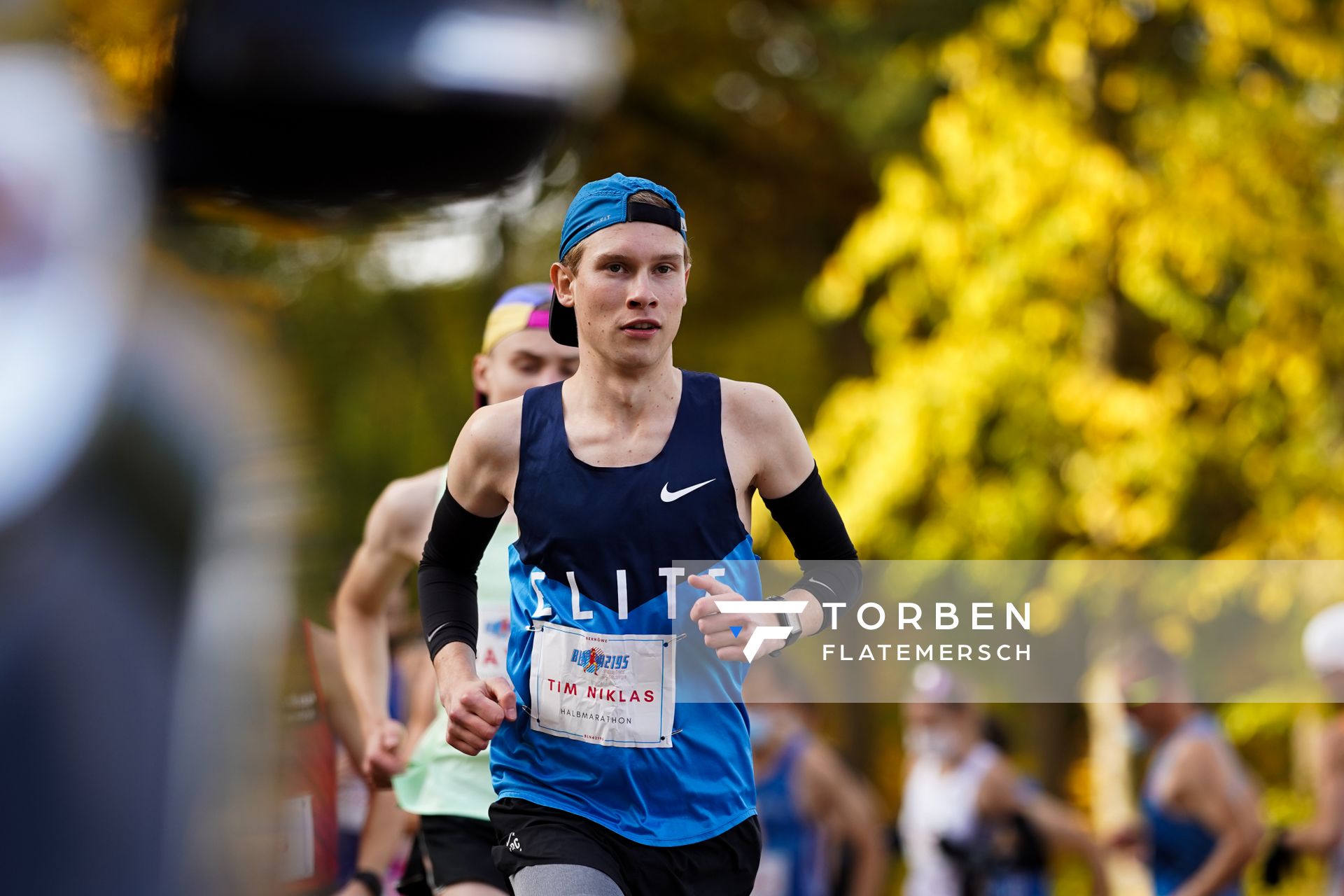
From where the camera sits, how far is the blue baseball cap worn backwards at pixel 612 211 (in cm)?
284

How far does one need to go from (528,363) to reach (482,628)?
626 mm

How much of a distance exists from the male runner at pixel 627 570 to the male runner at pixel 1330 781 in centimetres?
429

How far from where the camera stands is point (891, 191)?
1134 centimetres

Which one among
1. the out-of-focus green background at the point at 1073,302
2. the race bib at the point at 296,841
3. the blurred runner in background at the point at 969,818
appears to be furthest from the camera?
the out-of-focus green background at the point at 1073,302

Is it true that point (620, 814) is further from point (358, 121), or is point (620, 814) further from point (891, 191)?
point (891, 191)

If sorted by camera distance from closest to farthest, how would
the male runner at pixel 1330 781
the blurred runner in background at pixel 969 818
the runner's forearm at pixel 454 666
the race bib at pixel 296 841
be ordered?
the race bib at pixel 296 841 < the runner's forearm at pixel 454 666 < the male runner at pixel 1330 781 < the blurred runner in background at pixel 969 818

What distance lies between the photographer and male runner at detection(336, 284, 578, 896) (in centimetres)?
399

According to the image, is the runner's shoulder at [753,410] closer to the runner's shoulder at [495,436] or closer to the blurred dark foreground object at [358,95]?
the runner's shoulder at [495,436]

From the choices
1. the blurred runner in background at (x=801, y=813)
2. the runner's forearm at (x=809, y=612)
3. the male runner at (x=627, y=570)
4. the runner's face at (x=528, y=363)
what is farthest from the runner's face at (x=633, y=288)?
the blurred runner in background at (x=801, y=813)

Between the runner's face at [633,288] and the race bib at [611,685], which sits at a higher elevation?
the runner's face at [633,288]

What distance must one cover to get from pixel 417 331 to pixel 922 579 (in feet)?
12.1

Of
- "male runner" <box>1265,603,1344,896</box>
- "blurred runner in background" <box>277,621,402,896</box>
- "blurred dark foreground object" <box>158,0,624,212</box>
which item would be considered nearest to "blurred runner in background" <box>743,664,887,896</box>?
"male runner" <box>1265,603,1344,896</box>

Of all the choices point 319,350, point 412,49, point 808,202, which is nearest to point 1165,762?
point 319,350

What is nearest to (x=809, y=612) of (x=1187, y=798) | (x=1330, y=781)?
(x=1330, y=781)
